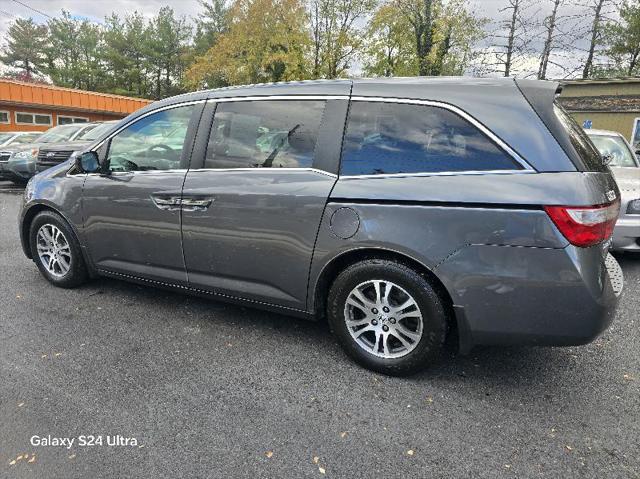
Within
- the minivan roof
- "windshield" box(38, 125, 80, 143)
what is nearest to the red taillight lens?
the minivan roof

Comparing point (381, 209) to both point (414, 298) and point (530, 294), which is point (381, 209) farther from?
point (530, 294)

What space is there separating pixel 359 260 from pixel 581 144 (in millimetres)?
1412

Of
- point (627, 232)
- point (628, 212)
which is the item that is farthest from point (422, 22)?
point (627, 232)

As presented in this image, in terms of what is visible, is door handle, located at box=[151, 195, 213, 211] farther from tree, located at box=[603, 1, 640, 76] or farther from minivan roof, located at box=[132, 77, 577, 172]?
tree, located at box=[603, 1, 640, 76]

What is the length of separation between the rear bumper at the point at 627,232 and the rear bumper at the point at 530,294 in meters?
2.96

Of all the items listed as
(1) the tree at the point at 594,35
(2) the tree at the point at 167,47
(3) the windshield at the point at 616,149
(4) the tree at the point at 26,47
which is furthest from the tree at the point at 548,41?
(4) the tree at the point at 26,47

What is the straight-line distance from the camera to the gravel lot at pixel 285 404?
2.02 m

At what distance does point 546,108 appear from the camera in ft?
7.64

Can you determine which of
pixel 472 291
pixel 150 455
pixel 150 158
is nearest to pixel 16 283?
pixel 150 158

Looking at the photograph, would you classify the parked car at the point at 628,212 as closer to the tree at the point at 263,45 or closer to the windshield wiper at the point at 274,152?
the windshield wiper at the point at 274,152

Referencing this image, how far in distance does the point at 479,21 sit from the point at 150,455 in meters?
26.2

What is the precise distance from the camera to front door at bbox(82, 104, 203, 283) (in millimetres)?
3256

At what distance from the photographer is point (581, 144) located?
245cm

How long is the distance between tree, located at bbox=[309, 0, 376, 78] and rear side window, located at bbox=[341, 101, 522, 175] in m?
23.8
